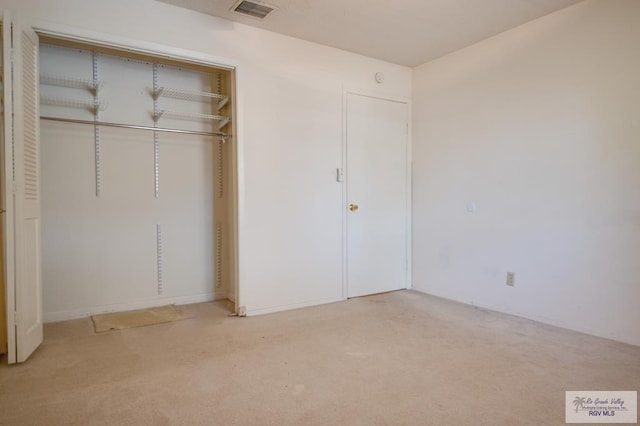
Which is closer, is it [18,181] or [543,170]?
[18,181]

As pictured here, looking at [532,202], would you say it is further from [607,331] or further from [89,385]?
[89,385]

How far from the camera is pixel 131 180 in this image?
A: 3439mm

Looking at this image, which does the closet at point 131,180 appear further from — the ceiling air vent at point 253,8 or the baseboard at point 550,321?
the baseboard at point 550,321

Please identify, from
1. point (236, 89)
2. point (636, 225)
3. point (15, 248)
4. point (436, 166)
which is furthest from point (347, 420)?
point (436, 166)

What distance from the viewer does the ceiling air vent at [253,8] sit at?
2879 millimetres

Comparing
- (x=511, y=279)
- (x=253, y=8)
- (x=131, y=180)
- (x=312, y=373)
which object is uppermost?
(x=253, y=8)

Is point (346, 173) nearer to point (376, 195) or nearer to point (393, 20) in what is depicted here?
point (376, 195)

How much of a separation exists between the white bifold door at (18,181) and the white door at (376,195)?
261cm

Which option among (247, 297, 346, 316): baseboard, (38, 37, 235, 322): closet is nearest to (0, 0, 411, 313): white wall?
(247, 297, 346, 316): baseboard

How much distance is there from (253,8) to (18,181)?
6.78 ft

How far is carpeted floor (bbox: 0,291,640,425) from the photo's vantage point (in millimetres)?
1800

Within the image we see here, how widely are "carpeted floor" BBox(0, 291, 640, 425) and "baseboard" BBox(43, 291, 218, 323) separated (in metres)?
0.14

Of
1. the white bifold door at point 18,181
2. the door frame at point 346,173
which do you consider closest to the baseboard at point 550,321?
the door frame at point 346,173

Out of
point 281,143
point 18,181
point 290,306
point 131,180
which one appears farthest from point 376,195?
point 18,181
